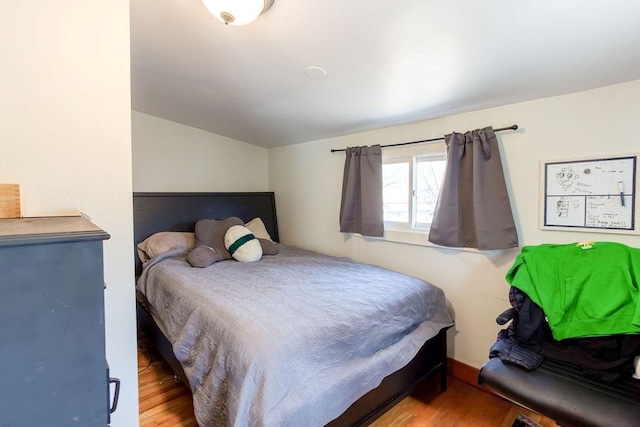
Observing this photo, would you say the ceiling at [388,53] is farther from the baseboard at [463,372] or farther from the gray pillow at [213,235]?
the baseboard at [463,372]

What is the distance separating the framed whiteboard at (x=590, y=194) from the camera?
1.62 metres

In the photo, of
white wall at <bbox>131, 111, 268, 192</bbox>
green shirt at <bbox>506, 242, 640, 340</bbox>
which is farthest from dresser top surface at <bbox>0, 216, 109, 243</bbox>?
white wall at <bbox>131, 111, 268, 192</bbox>

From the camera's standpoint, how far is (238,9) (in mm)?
1302

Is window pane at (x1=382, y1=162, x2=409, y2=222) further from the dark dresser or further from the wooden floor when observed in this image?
the dark dresser

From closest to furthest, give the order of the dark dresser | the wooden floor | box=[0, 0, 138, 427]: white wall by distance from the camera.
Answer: the dark dresser
box=[0, 0, 138, 427]: white wall
the wooden floor

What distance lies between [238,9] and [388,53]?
0.76 meters

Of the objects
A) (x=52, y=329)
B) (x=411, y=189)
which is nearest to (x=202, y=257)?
(x=411, y=189)

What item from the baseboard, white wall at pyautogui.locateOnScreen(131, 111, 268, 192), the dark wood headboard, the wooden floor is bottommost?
the wooden floor

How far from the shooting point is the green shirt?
1.45 meters

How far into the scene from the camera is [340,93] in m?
2.16

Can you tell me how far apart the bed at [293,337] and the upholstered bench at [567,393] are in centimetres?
50

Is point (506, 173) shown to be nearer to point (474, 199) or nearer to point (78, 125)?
point (474, 199)

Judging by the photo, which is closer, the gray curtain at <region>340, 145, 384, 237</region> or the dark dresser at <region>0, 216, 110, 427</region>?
the dark dresser at <region>0, 216, 110, 427</region>

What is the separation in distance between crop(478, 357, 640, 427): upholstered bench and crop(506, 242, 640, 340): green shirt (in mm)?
212
